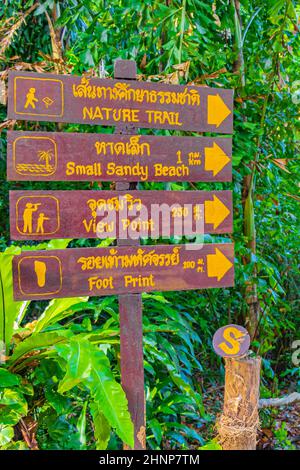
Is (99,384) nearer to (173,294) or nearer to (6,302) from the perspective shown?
(6,302)

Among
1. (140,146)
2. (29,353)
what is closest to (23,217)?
(140,146)

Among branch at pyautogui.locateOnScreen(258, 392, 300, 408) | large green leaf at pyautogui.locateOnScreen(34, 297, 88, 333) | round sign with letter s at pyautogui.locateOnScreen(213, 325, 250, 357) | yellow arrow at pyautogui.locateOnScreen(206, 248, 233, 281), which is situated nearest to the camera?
round sign with letter s at pyautogui.locateOnScreen(213, 325, 250, 357)

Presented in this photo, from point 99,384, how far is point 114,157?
85 centimetres

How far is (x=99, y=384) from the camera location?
6.07 ft

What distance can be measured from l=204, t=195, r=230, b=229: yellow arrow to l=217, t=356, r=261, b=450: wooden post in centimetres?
57

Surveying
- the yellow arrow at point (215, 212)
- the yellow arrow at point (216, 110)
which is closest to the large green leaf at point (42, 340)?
the yellow arrow at point (215, 212)

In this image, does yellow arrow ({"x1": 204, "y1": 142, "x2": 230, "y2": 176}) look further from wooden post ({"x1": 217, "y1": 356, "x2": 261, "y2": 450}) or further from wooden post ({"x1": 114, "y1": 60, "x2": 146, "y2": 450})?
wooden post ({"x1": 217, "y1": 356, "x2": 261, "y2": 450})

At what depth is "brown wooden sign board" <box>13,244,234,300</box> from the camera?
1.83 m

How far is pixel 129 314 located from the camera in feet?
6.59

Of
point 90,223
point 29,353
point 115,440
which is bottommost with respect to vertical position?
point 115,440

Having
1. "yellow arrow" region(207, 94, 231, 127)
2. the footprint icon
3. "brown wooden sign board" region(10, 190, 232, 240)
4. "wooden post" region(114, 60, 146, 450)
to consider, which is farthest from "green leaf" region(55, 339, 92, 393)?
"yellow arrow" region(207, 94, 231, 127)

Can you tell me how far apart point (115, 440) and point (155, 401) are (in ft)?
1.25

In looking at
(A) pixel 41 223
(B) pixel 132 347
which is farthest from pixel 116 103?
(B) pixel 132 347
